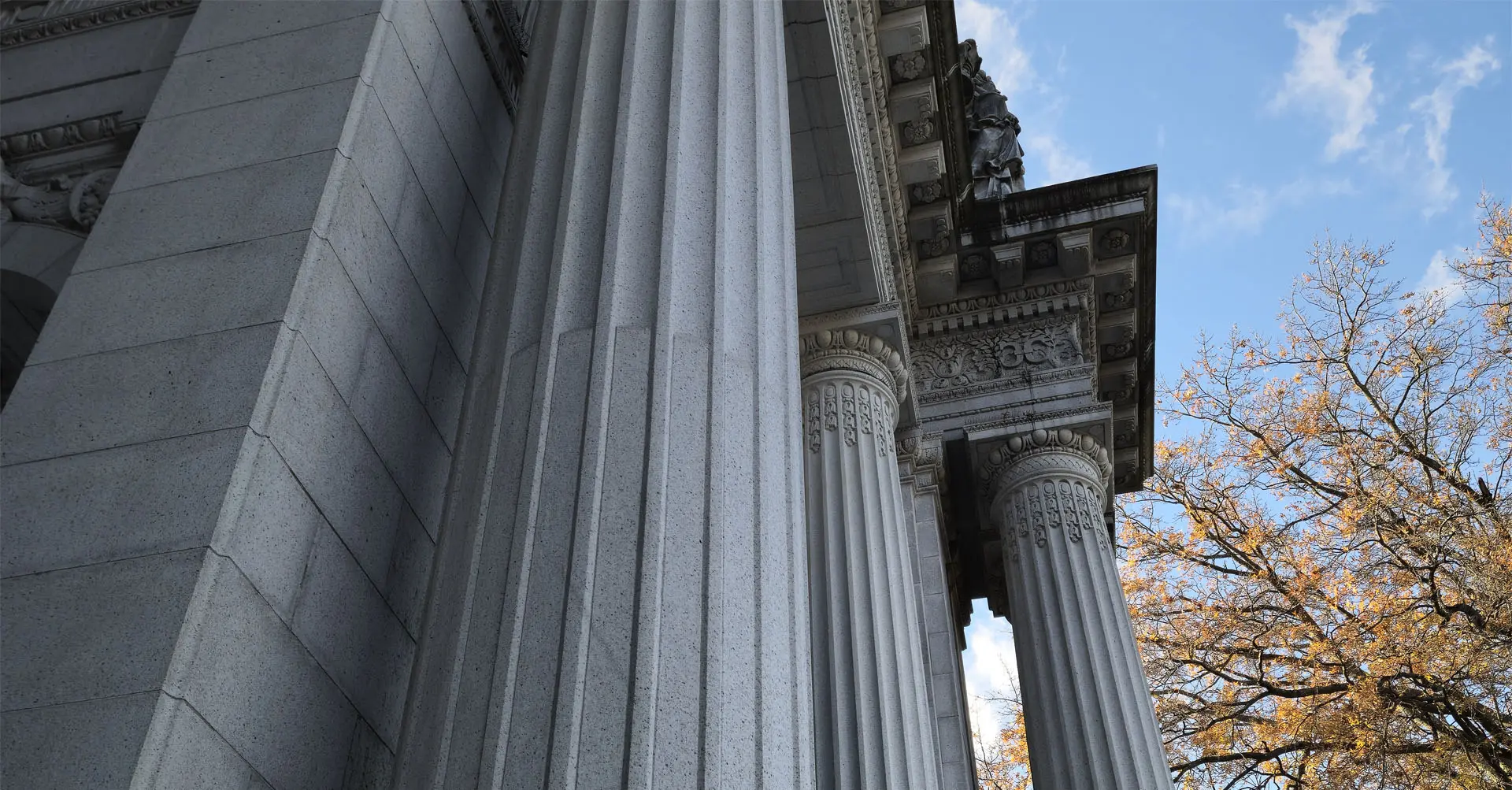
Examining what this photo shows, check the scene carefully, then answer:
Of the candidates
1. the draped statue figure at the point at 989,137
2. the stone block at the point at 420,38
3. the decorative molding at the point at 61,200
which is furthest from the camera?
the draped statue figure at the point at 989,137

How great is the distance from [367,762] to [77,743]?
1.40 m

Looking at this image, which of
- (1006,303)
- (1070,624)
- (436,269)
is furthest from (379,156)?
(1006,303)

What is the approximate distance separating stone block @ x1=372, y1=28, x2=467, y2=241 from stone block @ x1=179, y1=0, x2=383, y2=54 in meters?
0.37

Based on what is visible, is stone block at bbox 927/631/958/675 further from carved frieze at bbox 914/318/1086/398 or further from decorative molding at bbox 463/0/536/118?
decorative molding at bbox 463/0/536/118

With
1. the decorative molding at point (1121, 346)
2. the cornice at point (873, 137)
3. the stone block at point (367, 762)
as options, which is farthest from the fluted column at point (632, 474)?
the decorative molding at point (1121, 346)

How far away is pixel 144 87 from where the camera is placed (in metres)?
8.84

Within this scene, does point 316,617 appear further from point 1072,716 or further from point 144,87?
point 1072,716

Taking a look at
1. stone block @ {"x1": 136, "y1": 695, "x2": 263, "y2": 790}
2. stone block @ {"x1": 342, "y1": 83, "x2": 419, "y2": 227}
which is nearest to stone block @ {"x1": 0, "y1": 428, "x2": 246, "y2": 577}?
stone block @ {"x1": 136, "y1": 695, "x2": 263, "y2": 790}

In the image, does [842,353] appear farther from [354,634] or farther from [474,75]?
[354,634]

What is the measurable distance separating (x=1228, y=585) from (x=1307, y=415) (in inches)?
166

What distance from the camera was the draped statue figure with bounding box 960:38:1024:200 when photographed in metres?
19.9

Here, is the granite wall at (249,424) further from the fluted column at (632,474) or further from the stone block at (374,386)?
the fluted column at (632,474)

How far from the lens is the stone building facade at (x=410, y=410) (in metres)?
4.41

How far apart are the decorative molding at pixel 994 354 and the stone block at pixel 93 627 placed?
1328 centimetres
